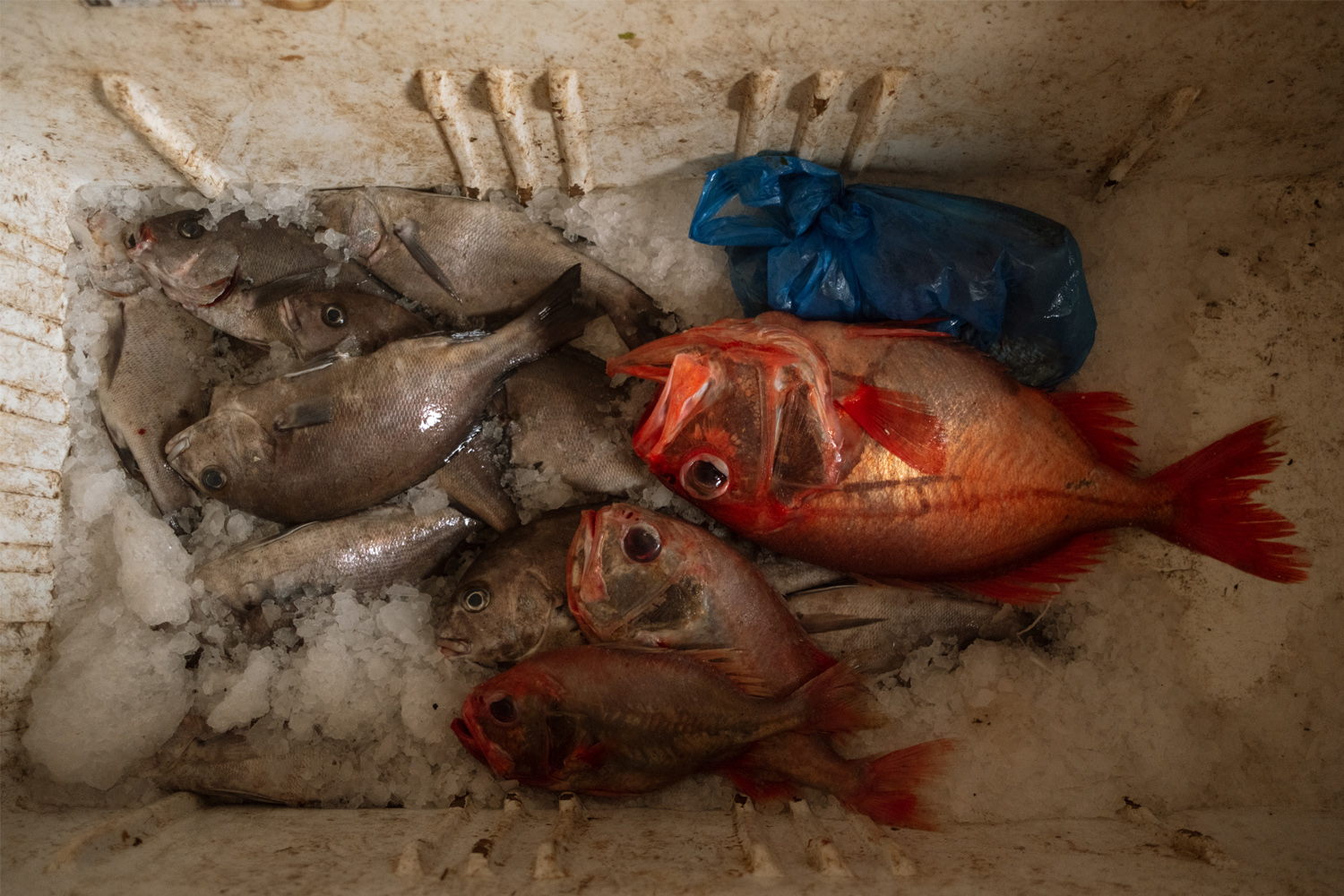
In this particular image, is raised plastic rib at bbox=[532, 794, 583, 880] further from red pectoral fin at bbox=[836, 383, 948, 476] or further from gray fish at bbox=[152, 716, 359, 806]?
red pectoral fin at bbox=[836, 383, 948, 476]

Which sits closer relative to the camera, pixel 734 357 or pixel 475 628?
pixel 734 357

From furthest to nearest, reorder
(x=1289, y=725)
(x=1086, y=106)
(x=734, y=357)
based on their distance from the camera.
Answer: (x=1289, y=725) < (x=1086, y=106) < (x=734, y=357)

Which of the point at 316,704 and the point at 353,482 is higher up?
the point at 353,482

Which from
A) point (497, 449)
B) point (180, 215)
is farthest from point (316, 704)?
point (180, 215)

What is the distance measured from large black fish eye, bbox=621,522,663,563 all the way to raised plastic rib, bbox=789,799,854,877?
0.86 metres

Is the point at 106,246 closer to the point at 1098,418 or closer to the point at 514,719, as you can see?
the point at 514,719

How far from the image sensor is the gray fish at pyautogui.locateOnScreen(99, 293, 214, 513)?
254 centimetres

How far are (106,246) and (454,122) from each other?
4.15 feet

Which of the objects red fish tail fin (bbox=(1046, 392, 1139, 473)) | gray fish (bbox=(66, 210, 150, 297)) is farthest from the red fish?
gray fish (bbox=(66, 210, 150, 297))

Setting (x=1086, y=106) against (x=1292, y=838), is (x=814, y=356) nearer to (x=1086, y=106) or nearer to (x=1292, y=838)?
(x=1086, y=106)

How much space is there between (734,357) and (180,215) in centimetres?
191

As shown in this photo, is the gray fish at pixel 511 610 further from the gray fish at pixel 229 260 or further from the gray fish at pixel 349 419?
the gray fish at pixel 229 260

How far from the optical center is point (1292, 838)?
2.18 meters

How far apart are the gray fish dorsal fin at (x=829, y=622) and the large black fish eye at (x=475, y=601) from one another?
1011 millimetres
